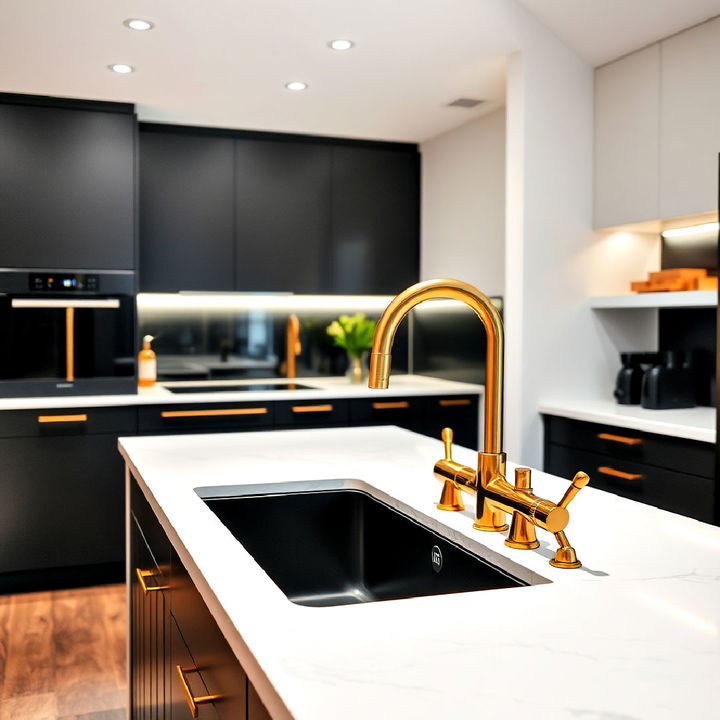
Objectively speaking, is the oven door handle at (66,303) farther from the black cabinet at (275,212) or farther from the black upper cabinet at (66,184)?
the black cabinet at (275,212)

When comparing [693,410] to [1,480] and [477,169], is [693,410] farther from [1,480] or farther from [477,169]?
[1,480]

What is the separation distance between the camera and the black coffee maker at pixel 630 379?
3.51 meters

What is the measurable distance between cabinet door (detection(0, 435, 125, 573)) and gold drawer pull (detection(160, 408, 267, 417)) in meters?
0.28

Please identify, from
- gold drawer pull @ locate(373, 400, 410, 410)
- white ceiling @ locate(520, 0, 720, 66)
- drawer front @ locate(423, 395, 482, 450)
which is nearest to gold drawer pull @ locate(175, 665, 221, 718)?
white ceiling @ locate(520, 0, 720, 66)

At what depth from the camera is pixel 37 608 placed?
3631 mm

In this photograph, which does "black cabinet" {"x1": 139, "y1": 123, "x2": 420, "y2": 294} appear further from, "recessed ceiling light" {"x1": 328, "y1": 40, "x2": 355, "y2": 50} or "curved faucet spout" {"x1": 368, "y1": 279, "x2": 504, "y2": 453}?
"curved faucet spout" {"x1": 368, "y1": 279, "x2": 504, "y2": 453}

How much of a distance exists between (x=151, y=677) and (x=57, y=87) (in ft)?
9.37

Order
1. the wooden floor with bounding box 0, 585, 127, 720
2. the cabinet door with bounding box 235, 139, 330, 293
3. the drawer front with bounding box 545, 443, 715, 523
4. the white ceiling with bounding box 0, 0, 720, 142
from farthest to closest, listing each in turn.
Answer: the cabinet door with bounding box 235, 139, 330, 293 < the white ceiling with bounding box 0, 0, 720, 142 < the drawer front with bounding box 545, 443, 715, 523 < the wooden floor with bounding box 0, 585, 127, 720

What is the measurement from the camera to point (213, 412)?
400cm

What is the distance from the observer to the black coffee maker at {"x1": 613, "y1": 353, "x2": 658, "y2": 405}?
11.5 ft

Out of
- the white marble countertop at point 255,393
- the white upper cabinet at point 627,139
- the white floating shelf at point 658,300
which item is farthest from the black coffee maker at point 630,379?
the white marble countertop at point 255,393

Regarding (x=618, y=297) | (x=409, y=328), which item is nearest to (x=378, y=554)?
(x=618, y=297)

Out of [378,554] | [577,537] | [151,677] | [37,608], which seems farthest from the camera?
[37,608]

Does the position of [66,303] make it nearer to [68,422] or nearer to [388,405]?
[68,422]
